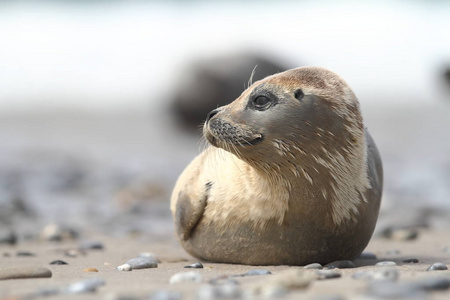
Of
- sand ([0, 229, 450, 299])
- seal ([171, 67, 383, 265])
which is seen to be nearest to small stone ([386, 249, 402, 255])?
sand ([0, 229, 450, 299])

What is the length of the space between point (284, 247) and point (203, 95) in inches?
480

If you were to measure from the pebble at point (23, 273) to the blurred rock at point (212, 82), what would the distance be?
11736 mm

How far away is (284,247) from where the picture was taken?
4.55m

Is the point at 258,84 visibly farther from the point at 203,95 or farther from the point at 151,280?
the point at 203,95

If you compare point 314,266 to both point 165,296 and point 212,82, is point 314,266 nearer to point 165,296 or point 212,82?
point 165,296

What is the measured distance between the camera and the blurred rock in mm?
16109

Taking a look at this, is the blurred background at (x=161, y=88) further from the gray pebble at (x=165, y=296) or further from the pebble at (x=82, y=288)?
the gray pebble at (x=165, y=296)

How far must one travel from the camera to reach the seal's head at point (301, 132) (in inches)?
170

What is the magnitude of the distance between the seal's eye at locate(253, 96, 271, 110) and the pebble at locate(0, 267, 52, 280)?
5.01 ft

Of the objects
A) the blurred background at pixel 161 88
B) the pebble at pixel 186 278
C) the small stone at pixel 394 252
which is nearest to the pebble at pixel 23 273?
the pebble at pixel 186 278

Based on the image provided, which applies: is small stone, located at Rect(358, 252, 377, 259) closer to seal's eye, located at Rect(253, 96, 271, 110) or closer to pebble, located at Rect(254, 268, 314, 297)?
seal's eye, located at Rect(253, 96, 271, 110)

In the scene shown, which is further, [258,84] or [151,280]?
[258,84]

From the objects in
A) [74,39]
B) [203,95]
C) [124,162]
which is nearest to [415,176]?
[124,162]

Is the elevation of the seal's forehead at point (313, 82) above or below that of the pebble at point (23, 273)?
above
